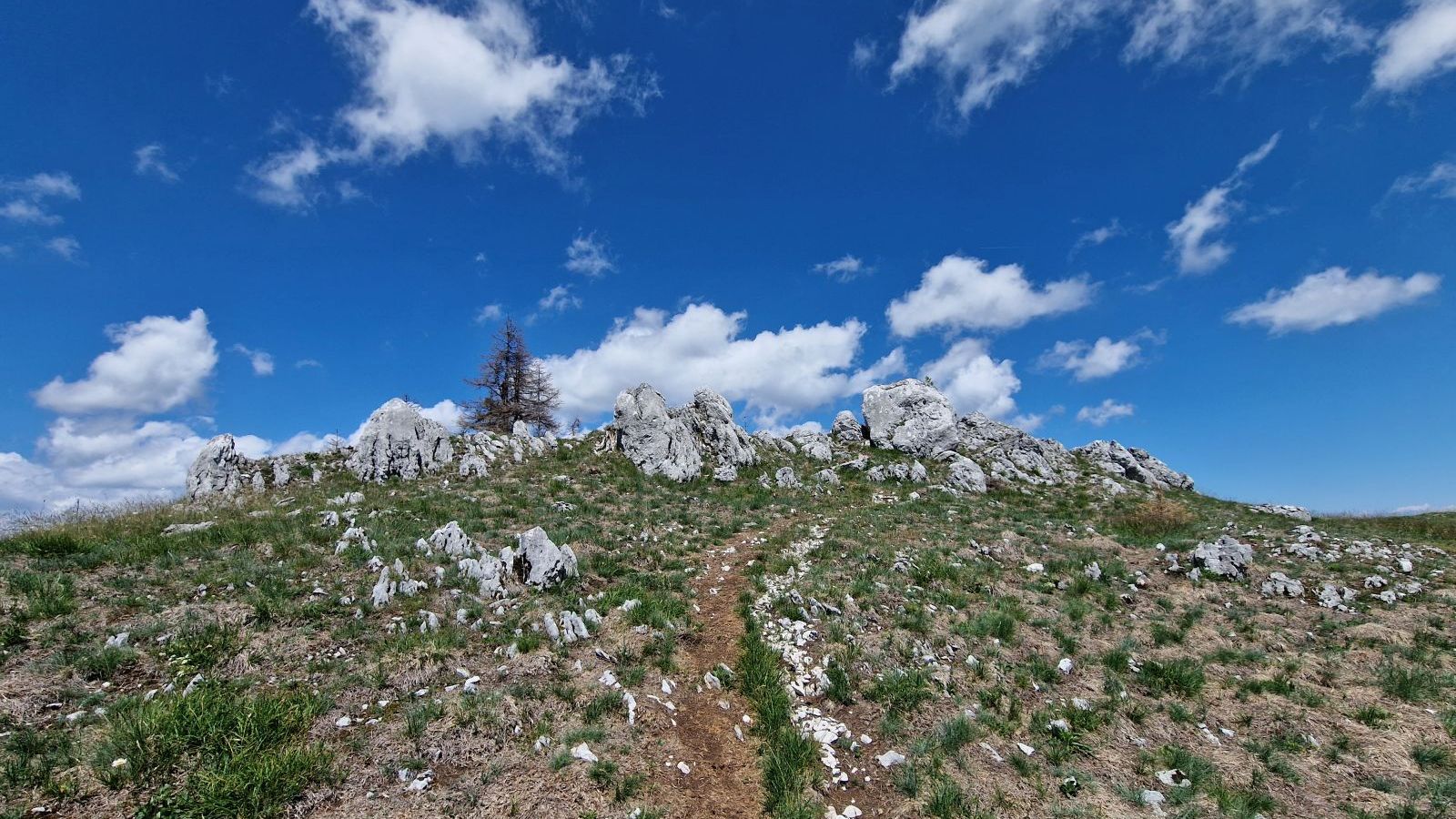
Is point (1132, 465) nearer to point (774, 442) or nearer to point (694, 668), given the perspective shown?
point (774, 442)

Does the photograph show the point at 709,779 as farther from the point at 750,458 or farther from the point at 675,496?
the point at 750,458

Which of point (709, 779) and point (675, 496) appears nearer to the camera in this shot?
point (709, 779)

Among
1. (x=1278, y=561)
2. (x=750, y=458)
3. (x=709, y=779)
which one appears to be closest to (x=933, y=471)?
(x=750, y=458)

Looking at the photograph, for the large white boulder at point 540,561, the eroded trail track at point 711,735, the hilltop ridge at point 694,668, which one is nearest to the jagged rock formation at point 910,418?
the hilltop ridge at point 694,668

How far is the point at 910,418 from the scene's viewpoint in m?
45.5

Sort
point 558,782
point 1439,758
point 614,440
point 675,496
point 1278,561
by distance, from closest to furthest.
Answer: point 558,782 → point 1439,758 → point 1278,561 → point 675,496 → point 614,440

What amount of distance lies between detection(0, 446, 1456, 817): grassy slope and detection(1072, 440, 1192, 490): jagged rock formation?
2455 centimetres

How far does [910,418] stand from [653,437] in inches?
900

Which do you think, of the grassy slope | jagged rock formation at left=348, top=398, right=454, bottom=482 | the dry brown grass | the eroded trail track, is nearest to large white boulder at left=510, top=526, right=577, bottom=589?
the grassy slope

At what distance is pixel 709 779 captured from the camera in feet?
29.3

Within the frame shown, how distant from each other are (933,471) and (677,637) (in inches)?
1176

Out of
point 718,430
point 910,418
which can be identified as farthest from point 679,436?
point 910,418

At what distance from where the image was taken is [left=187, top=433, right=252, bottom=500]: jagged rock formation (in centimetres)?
2495

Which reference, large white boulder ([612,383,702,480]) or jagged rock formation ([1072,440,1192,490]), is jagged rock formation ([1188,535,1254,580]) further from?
jagged rock formation ([1072,440,1192,490])
